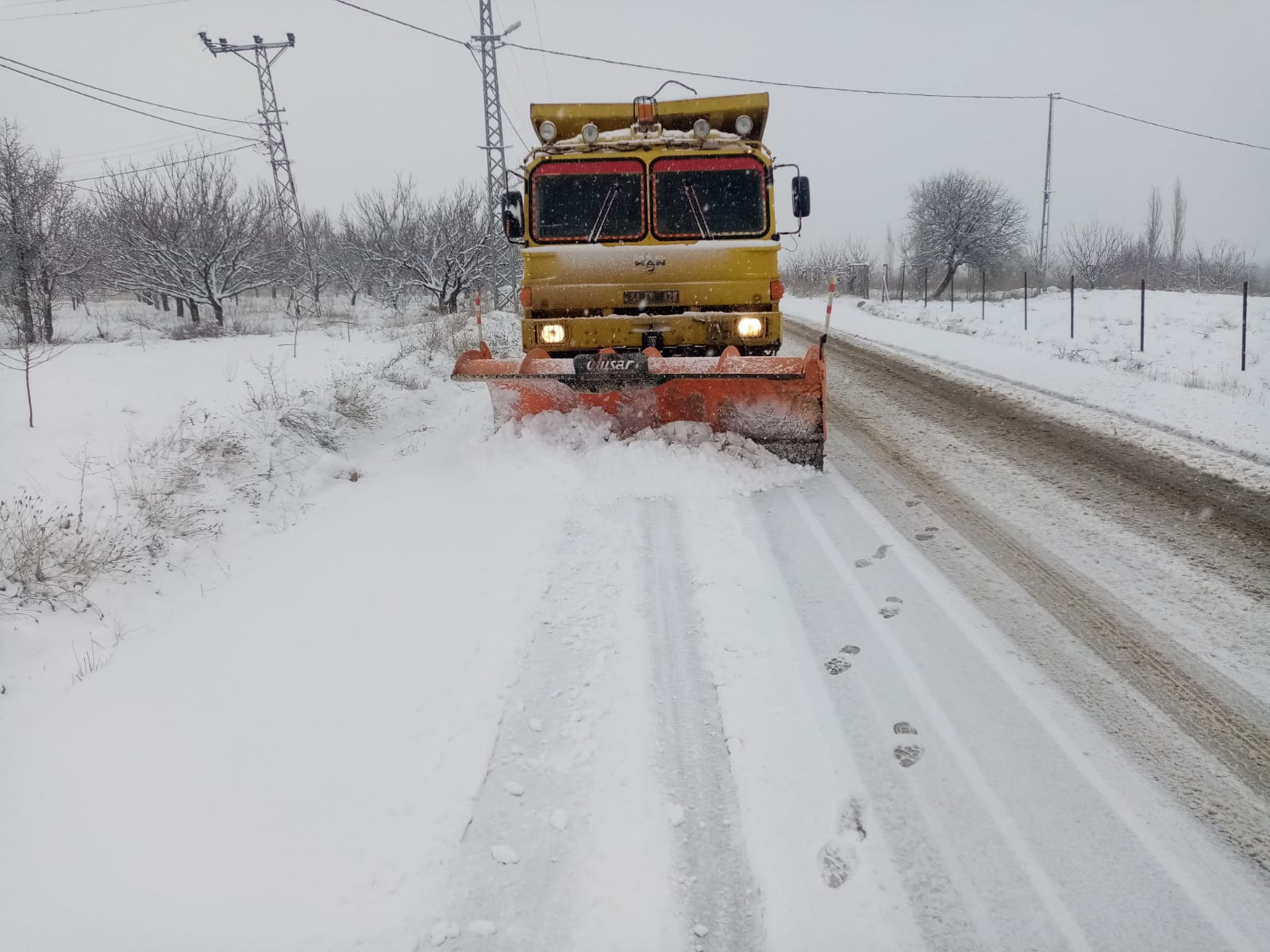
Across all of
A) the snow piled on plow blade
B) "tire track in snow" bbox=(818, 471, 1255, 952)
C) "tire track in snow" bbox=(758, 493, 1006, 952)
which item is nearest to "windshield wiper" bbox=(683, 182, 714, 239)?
the snow piled on plow blade

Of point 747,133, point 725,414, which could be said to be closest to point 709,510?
point 725,414

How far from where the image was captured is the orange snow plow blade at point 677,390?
5422 millimetres

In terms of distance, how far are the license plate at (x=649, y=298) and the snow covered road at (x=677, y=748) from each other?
8.72 ft

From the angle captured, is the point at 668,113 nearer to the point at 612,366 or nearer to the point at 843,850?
the point at 612,366

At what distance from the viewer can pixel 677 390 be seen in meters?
→ 5.95

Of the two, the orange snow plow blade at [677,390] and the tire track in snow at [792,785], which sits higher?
the orange snow plow blade at [677,390]

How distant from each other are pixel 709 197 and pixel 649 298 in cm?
124

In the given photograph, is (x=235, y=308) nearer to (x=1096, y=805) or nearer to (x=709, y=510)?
(x=709, y=510)

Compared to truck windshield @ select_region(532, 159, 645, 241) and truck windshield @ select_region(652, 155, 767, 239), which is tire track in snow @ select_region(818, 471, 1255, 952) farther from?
truck windshield @ select_region(532, 159, 645, 241)

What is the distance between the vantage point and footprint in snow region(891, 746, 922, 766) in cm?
243

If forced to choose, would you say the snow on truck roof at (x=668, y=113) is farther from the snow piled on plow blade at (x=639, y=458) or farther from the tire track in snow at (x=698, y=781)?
the tire track in snow at (x=698, y=781)

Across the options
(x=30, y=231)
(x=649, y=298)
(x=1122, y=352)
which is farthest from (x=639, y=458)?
(x=30, y=231)

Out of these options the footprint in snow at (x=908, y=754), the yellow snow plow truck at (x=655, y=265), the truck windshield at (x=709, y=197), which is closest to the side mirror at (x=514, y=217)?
the yellow snow plow truck at (x=655, y=265)

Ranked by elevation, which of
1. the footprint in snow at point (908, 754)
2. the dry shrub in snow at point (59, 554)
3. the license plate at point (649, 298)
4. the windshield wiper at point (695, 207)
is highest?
the windshield wiper at point (695, 207)
